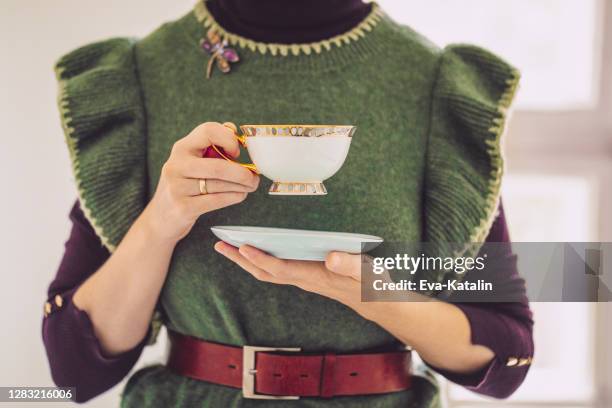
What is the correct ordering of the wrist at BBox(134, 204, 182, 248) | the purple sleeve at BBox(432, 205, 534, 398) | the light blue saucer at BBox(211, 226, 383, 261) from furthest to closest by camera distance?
1. the purple sleeve at BBox(432, 205, 534, 398)
2. the wrist at BBox(134, 204, 182, 248)
3. the light blue saucer at BBox(211, 226, 383, 261)

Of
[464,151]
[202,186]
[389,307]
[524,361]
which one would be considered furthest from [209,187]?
[524,361]

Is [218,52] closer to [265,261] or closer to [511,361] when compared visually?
[265,261]

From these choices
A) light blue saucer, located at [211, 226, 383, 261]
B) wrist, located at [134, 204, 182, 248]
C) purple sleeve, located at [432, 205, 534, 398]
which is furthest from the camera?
purple sleeve, located at [432, 205, 534, 398]

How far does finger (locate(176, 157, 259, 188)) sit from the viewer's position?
492 millimetres

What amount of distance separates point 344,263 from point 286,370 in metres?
0.20

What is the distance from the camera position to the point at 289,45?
2.26ft

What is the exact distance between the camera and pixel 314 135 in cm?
50

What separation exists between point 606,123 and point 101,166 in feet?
3.11

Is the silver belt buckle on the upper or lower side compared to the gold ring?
lower

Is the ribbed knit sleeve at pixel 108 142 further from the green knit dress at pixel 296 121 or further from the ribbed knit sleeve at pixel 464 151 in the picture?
the ribbed knit sleeve at pixel 464 151

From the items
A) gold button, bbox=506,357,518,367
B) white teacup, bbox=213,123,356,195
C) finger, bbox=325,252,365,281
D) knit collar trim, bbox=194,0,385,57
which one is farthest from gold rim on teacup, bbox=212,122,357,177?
gold button, bbox=506,357,518,367

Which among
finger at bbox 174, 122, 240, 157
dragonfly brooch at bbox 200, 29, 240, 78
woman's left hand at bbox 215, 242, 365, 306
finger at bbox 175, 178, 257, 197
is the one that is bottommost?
woman's left hand at bbox 215, 242, 365, 306

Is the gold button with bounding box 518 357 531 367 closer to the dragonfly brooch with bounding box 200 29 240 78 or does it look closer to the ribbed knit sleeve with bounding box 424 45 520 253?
the ribbed knit sleeve with bounding box 424 45 520 253

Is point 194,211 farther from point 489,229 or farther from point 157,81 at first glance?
point 489,229
